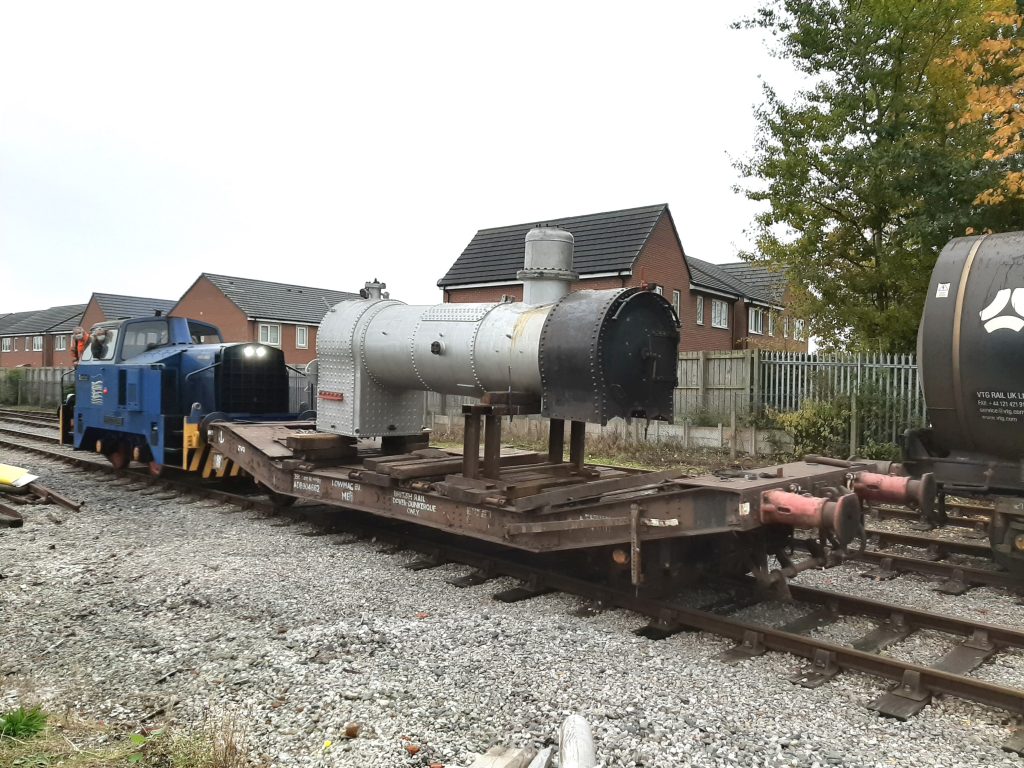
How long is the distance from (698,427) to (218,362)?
9638mm

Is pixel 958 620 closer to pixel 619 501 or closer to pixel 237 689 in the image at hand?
pixel 619 501

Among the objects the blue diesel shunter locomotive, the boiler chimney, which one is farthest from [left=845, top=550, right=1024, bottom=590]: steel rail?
the blue diesel shunter locomotive

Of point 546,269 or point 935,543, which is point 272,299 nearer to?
point 546,269

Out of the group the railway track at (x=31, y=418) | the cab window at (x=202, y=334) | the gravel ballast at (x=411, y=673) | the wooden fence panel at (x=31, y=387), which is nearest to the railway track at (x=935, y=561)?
the gravel ballast at (x=411, y=673)

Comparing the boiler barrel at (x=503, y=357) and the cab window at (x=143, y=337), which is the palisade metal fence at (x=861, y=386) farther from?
the cab window at (x=143, y=337)

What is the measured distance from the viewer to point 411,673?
473 centimetres

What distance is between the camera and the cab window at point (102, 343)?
41.2ft

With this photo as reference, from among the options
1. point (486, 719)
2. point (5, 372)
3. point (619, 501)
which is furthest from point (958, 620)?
point (5, 372)

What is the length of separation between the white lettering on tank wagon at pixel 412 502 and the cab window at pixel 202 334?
23.5 feet

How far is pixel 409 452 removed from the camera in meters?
8.72

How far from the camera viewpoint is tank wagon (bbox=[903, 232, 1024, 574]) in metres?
6.42

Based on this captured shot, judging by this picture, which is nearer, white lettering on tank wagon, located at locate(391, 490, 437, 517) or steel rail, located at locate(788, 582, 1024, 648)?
steel rail, located at locate(788, 582, 1024, 648)

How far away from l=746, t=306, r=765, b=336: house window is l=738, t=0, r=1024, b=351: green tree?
17.3 m

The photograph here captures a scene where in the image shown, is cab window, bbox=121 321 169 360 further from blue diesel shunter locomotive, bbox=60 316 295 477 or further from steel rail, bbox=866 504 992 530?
steel rail, bbox=866 504 992 530
